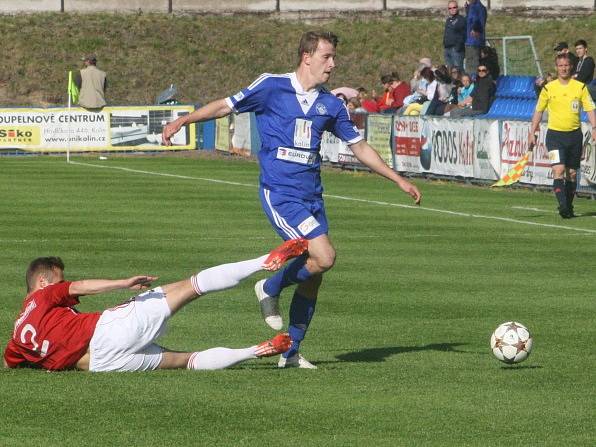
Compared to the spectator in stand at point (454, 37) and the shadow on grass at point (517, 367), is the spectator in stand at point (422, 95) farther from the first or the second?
the shadow on grass at point (517, 367)

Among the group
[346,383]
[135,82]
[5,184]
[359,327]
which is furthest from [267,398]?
[135,82]

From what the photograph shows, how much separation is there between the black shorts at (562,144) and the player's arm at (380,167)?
11.7 meters

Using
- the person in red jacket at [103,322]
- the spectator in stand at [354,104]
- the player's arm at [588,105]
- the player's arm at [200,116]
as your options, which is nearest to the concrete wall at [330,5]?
the spectator in stand at [354,104]

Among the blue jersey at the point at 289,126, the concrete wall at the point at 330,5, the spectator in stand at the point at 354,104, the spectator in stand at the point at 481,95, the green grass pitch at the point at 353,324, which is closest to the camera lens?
the green grass pitch at the point at 353,324

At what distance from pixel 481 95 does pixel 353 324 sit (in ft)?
68.5

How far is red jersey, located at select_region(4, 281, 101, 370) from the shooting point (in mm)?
9375

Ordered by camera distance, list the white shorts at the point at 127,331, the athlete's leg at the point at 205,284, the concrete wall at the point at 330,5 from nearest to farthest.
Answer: the white shorts at the point at 127,331 < the athlete's leg at the point at 205,284 < the concrete wall at the point at 330,5

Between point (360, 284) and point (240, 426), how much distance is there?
7236 millimetres

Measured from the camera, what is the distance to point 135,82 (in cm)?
5491

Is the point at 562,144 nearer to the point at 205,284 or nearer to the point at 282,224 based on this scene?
the point at 282,224

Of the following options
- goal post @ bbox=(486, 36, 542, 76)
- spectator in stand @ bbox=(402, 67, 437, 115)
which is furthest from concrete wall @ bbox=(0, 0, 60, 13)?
spectator in stand @ bbox=(402, 67, 437, 115)

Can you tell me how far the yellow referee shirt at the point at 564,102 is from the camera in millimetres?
21562

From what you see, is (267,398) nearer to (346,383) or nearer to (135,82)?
(346,383)

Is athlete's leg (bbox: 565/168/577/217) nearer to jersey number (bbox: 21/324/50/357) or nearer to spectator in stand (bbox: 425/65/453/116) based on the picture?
spectator in stand (bbox: 425/65/453/116)
